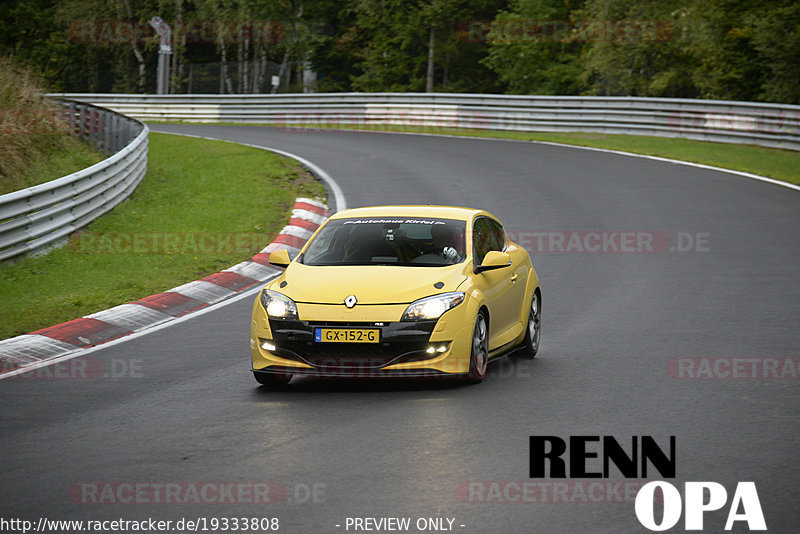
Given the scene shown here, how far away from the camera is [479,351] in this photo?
30.3ft

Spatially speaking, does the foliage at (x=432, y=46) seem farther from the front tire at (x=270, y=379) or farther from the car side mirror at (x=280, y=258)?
the front tire at (x=270, y=379)

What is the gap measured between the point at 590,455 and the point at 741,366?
3.13m

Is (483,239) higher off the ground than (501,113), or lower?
higher

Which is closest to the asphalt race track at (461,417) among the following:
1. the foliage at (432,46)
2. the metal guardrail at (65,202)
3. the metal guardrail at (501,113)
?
the metal guardrail at (65,202)

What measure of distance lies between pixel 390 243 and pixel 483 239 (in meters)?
0.99

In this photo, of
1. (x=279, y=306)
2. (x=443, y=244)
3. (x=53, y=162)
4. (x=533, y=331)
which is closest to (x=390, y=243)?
(x=443, y=244)

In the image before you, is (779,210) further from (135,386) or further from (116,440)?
(116,440)

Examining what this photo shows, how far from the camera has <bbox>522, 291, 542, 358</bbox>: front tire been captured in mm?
10484

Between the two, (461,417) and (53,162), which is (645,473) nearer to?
(461,417)

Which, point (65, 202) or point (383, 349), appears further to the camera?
point (65, 202)

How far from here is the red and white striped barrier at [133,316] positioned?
→ 34.9ft

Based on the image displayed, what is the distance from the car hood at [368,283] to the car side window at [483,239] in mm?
494

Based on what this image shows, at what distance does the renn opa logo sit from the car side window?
2859mm

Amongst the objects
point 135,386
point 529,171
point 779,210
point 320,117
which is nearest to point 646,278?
point 779,210
